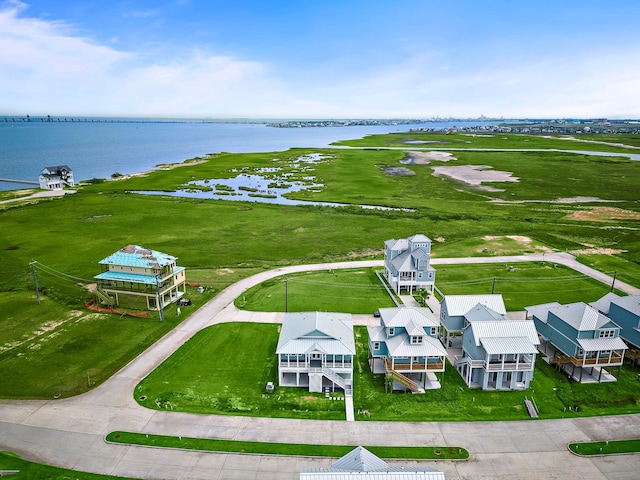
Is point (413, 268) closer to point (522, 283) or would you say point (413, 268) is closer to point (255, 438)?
point (522, 283)

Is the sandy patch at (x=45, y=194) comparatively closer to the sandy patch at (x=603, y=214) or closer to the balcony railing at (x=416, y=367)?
the balcony railing at (x=416, y=367)

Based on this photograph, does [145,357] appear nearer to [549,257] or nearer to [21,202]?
[549,257]

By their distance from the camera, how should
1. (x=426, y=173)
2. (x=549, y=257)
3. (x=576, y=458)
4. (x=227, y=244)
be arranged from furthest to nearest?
(x=426, y=173) < (x=227, y=244) < (x=549, y=257) < (x=576, y=458)

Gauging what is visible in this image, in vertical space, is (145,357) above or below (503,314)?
below

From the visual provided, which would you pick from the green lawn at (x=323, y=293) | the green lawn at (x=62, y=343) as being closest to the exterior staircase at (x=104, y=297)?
the green lawn at (x=62, y=343)

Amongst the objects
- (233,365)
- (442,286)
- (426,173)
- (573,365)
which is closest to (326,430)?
(233,365)

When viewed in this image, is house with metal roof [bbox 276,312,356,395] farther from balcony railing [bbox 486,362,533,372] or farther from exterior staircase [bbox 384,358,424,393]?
balcony railing [bbox 486,362,533,372]
